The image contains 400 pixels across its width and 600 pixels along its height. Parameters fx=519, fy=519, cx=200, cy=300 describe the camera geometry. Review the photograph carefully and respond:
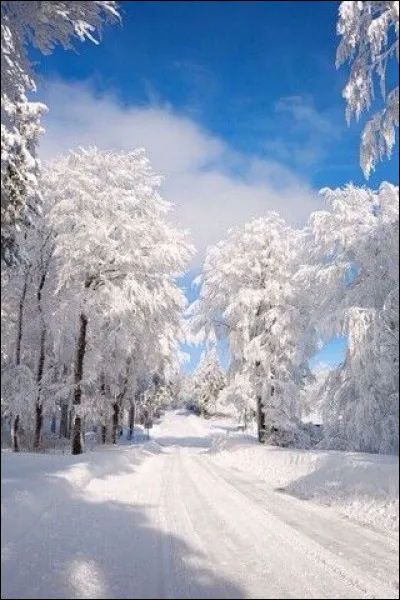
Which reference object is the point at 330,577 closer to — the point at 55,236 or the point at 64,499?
the point at 64,499

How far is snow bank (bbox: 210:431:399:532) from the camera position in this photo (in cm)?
623

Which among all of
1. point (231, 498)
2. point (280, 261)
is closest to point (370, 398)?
point (231, 498)

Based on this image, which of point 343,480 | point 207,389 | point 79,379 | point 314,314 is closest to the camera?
point 343,480

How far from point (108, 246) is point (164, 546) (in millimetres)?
11106

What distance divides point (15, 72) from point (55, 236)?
7748mm

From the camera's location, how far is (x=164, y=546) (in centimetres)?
648

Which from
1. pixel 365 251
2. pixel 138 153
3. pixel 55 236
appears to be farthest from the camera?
pixel 138 153

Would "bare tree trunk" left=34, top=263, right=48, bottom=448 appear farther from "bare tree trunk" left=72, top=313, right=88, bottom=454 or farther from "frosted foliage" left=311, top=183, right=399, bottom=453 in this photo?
"frosted foliage" left=311, top=183, right=399, bottom=453

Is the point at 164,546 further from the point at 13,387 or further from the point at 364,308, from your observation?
the point at 364,308

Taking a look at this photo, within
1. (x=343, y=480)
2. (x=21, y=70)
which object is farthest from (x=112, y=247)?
(x=343, y=480)

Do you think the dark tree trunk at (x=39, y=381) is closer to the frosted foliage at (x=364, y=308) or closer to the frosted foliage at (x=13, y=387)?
the frosted foliage at (x=13, y=387)

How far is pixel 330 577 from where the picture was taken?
16.9ft

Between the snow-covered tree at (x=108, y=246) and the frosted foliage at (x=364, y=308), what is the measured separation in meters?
5.98

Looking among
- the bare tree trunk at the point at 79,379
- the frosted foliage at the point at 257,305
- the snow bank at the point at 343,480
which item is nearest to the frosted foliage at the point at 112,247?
the bare tree trunk at the point at 79,379
